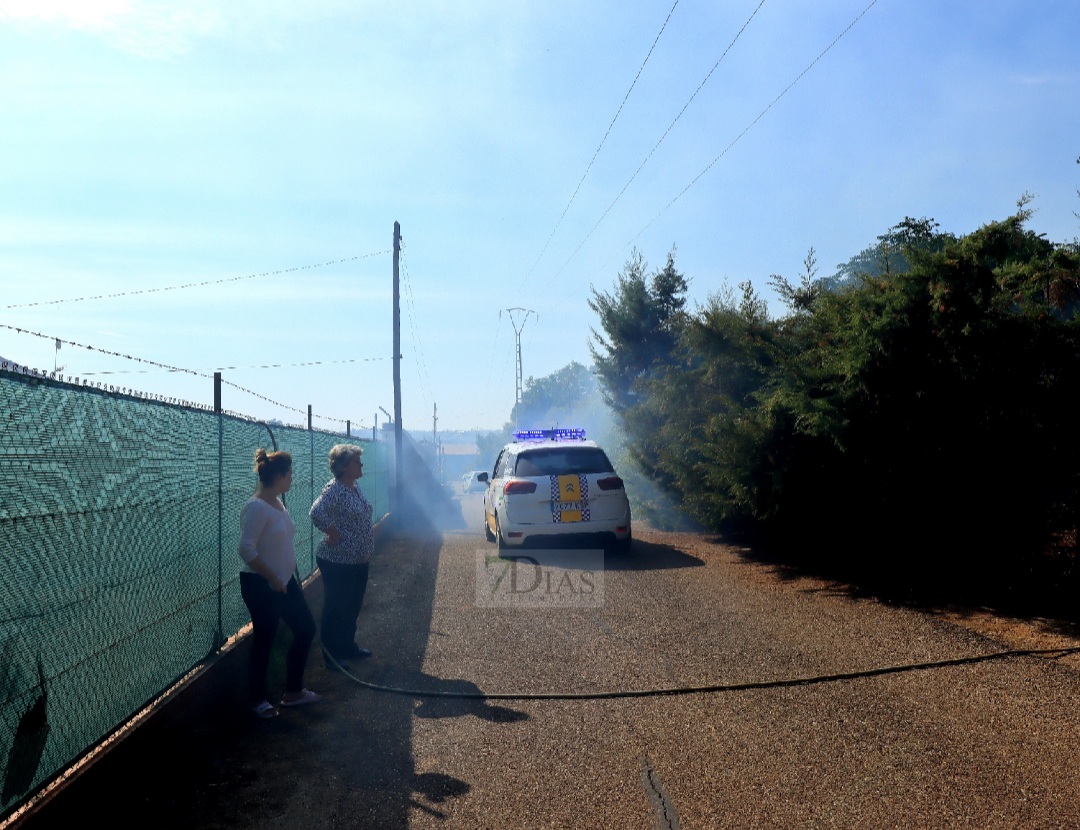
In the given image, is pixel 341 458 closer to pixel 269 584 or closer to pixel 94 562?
pixel 269 584

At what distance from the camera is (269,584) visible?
6.13 meters

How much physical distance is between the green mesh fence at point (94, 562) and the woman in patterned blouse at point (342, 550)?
0.76 m

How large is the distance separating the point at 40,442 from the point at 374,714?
9.60 ft

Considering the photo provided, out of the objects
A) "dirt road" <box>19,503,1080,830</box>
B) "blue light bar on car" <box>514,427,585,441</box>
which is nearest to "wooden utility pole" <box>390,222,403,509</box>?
"blue light bar on car" <box>514,427,585,441</box>

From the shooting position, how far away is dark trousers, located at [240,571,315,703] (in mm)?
6086

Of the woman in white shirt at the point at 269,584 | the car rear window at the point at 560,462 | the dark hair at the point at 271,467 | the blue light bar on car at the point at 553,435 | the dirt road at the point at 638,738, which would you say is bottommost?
the dirt road at the point at 638,738

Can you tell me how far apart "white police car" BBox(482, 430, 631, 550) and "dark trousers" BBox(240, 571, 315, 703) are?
7229 millimetres

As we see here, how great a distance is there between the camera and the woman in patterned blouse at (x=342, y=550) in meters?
7.34

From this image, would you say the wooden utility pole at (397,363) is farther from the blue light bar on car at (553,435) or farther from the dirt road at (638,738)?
the dirt road at (638,738)

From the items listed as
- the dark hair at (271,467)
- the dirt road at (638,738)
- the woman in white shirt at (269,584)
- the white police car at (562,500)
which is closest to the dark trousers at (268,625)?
the woman in white shirt at (269,584)

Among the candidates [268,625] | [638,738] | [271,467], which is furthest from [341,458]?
[638,738]

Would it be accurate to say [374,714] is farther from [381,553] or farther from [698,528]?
[698,528]

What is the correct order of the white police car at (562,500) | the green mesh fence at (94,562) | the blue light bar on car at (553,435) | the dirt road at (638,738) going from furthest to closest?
the blue light bar on car at (553,435), the white police car at (562,500), the dirt road at (638,738), the green mesh fence at (94,562)

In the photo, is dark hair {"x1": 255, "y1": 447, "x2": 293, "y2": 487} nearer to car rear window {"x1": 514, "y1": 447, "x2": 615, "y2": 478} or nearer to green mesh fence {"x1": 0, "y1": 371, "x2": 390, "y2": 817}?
green mesh fence {"x1": 0, "y1": 371, "x2": 390, "y2": 817}
